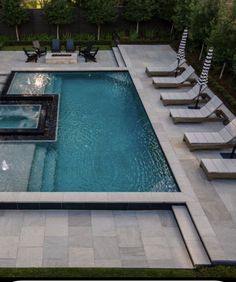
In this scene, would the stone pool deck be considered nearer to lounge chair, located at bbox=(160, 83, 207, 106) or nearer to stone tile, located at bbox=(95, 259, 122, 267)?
stone tile, located at bbox=(95, 259, 122, 267)

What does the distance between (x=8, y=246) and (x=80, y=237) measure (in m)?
1.83

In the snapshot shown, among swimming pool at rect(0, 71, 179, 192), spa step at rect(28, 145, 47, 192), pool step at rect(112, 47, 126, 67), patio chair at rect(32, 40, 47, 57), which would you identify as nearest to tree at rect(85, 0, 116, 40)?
pool step at rect(112, 47, 126, 67)

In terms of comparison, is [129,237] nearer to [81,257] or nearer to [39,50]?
[81,257]

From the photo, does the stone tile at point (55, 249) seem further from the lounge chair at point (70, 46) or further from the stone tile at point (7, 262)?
the lounge chair at point (70, 46)

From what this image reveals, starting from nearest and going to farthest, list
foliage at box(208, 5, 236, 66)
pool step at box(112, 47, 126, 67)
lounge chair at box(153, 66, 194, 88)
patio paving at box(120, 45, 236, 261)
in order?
patio paving at box(120, 45, 236, 261)
foliage at box(208, 5, 236, 66)
lounge chair at box(153, 66, 194, 88)
pool step at box(112, 47, 126, 67)

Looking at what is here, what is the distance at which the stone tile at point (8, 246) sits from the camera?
26.1 ft

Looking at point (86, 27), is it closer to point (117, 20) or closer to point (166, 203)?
point (117, 20)

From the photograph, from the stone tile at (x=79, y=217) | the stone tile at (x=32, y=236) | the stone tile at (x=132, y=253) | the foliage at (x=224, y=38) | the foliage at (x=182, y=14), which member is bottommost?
the stone tile at (x=132, y=253)

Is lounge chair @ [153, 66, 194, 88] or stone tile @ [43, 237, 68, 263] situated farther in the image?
lounge chair @ [153, 66, 194, 88]

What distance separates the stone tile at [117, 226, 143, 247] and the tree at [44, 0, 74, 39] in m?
20.3

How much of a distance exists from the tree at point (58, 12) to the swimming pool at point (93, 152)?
9.72m

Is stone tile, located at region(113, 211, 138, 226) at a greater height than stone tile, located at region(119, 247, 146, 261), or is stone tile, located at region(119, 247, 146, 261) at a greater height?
stone tile, located at region(113, 211, 138, 226)

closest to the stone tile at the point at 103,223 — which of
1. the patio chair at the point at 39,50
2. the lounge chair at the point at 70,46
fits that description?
the patio chair at the point at 39,50

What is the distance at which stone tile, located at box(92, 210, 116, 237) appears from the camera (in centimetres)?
875
